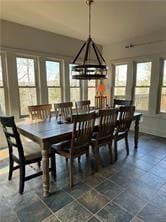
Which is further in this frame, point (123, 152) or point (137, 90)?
point (137, 90)

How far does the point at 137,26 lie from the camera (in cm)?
374

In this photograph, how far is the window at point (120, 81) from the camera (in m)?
5.12

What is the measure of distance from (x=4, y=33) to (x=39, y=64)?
0.98 m

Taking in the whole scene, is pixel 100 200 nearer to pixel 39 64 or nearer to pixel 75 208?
pixel 75 208

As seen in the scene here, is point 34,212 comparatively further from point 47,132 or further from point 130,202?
point 130,202

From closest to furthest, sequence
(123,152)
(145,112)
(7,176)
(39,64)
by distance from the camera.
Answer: (7,176) < (123,152) < (39,64) < (145,112)

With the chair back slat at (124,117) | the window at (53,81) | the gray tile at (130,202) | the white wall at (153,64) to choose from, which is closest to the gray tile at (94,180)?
the gray tile at (130,202)

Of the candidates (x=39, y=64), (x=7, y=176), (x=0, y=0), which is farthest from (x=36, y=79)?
(x=7, y=176)

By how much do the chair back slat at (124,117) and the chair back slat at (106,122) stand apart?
0.22 meters

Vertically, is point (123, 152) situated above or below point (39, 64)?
below

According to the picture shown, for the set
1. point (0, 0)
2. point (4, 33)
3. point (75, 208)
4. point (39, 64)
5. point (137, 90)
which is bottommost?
point (75, 208)

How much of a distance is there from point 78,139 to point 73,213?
2.88ft

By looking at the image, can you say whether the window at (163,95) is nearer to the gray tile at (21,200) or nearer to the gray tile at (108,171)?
the gray tile at (108,171)

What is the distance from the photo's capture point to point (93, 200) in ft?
6.33
